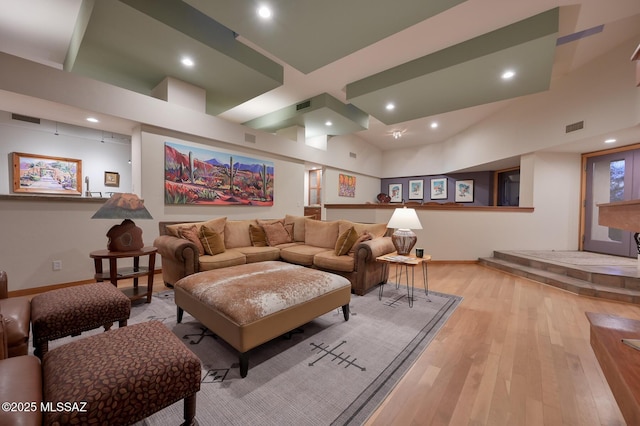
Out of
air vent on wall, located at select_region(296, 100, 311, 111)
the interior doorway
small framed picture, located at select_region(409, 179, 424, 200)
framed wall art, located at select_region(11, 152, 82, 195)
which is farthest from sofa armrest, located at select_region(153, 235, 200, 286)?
small framed picture, located at select_region(409, 179, 424, 200)

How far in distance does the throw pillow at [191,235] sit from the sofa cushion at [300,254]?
3.84 feet

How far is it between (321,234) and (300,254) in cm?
59

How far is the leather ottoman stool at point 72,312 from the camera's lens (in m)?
1.49

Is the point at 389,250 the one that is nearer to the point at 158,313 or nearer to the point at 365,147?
the point at 158,313

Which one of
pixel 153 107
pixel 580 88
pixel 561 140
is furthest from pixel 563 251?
pixel 153 107

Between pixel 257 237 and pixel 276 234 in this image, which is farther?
pixel 276 234

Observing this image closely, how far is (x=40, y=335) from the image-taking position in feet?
4.86

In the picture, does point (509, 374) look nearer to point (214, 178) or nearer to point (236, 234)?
point (236, 234)

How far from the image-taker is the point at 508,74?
3525 mm

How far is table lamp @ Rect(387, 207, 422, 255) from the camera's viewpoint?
309 cm

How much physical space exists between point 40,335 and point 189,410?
114 cm

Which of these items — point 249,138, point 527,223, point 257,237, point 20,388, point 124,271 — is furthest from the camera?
point 527,223

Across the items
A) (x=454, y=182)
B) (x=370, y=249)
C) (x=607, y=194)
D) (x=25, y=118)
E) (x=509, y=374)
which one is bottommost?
(x=509, y=374)

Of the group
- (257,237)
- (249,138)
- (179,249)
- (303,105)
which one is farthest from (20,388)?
(303,105)
